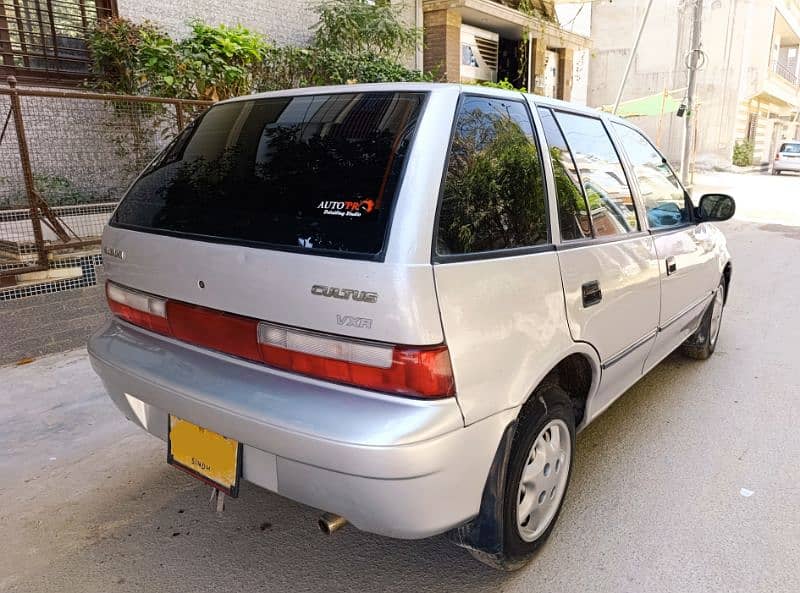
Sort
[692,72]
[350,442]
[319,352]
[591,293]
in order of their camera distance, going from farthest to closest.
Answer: [692,72]
[591,293]
[319,352]
[350,442]

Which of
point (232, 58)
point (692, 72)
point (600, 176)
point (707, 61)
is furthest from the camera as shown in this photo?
point (707, 61)

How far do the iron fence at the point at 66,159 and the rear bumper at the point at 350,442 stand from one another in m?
3.19

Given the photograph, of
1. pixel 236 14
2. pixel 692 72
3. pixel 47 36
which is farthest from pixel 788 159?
pixel 47 36

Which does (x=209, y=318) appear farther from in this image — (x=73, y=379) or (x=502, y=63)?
(x=502, y=63)

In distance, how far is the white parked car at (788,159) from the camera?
26172 mm

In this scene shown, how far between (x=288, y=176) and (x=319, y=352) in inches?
27.3

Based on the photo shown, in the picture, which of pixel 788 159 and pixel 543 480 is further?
pixel 788 159

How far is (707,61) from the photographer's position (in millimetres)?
27703

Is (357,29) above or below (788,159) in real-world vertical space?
above

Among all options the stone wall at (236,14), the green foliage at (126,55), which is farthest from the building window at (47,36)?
the stone wall at (236,14)

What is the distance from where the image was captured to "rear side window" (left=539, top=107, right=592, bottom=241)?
8.15 ft

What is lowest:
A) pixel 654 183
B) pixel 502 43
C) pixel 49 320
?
pixel 49 320

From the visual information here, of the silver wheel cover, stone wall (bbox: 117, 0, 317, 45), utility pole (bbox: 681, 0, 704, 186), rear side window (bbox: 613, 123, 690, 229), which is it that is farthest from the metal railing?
the silver wheel cover

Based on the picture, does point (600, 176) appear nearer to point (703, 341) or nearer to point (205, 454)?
point (205, 454)
